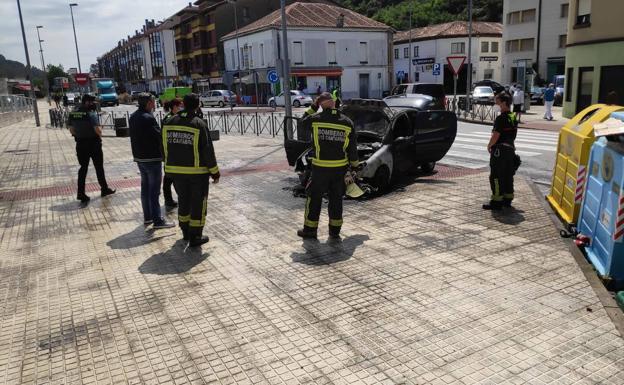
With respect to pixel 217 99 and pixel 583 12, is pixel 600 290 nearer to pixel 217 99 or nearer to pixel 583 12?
pixel 583 12

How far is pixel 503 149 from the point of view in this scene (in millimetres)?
7516

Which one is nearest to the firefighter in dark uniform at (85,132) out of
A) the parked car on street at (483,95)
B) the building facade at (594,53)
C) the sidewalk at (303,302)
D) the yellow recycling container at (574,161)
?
the sidewalk at (303,302)

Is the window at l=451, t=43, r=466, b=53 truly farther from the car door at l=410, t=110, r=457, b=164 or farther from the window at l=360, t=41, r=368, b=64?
the car door at l=410, t=110, r=457, b=164

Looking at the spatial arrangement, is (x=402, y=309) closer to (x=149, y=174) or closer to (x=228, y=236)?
(x=228, y=236)

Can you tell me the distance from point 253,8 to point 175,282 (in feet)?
196

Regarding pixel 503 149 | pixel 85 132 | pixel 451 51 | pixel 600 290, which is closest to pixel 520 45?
pixel 451 51

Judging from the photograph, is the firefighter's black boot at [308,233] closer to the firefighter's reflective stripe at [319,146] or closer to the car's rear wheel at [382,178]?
the firefighter's reflective stripe at [319,146]

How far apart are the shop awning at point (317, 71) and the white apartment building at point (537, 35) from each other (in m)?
16.3

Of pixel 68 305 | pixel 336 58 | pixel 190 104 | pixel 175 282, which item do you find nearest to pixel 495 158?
pixel 190 104

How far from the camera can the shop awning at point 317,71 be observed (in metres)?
48.3

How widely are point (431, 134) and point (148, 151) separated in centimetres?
563

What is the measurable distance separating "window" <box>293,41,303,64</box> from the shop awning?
38.2 inches

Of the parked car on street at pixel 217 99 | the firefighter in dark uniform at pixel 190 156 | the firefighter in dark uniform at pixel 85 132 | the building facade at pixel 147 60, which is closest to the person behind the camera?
the firefighter in dark uniform at pixel 190 156

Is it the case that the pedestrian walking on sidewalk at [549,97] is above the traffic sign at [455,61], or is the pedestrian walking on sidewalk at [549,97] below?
below
